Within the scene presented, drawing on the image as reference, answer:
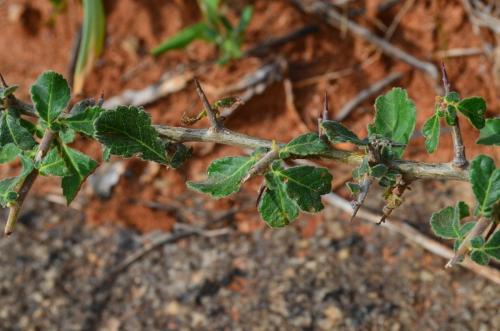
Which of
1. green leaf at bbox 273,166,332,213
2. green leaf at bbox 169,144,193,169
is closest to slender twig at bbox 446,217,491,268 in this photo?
green leaf at bbox 273,166,332,213

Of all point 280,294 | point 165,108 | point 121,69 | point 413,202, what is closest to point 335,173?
point 413,202

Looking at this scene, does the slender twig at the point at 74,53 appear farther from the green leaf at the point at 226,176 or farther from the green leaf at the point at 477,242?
the green leaf at the point at 477,242

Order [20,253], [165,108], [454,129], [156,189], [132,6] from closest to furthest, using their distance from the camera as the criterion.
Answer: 1. [454,129]
2. [20,253]
3. [156,189]
4. [165,108]
5. [132,6]

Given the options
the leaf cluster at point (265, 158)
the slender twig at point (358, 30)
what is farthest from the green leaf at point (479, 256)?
the slender twig at point (358, 30)

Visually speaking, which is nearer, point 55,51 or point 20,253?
point 20,253

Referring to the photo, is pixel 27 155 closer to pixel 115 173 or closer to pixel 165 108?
pixel 115 173

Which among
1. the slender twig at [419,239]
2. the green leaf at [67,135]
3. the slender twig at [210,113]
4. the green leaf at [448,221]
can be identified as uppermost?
the green leaf at [67,135]
